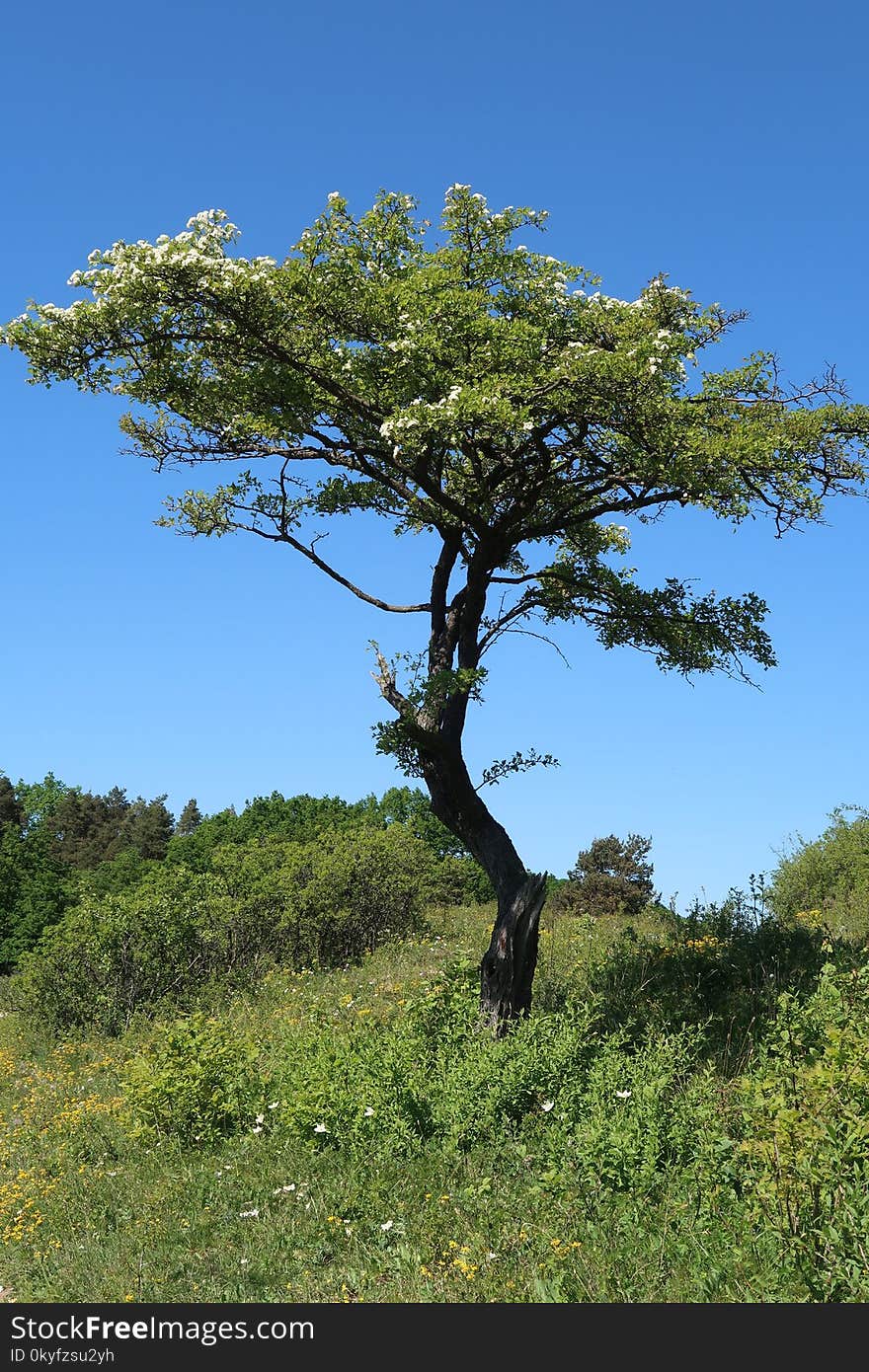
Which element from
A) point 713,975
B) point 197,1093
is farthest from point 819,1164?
point 713,975

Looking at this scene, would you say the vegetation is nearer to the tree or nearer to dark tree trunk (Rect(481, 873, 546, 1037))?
dark tree trunk (Rect(481, 873, 546, 1037))

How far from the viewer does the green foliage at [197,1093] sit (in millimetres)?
10531

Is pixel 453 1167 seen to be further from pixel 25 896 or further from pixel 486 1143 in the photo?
pixel 25 896

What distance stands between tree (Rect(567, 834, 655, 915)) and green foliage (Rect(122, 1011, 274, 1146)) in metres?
18.1


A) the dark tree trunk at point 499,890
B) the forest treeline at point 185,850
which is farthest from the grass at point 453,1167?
the forest treeline at point 185,850

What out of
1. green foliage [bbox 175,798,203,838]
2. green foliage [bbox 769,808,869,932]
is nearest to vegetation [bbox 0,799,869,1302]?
green foliage [bbox 769,808,869,932]

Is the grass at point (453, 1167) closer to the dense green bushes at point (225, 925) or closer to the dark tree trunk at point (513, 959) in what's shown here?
the dark tree trunk at point (513, 959)

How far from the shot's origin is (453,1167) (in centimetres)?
845

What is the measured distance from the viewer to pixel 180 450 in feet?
47.3

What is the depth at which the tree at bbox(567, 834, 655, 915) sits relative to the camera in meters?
29.7

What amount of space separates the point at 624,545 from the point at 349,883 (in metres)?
11.3
